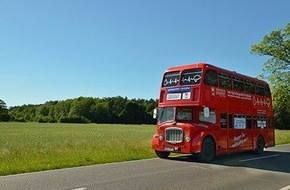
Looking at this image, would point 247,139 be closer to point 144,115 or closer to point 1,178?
point 1,178

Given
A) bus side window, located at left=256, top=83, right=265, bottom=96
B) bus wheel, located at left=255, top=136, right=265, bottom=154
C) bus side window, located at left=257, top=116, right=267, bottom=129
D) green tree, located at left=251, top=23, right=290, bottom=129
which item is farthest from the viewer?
green tree, located at left=251, top=23, right=290, bottom=129

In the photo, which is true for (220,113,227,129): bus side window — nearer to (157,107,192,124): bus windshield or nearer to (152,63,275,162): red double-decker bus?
(152,63,275,162): red double-decker bus

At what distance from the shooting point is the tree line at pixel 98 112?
124 meters

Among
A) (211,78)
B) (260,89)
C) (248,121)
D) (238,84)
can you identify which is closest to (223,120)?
(211,78)

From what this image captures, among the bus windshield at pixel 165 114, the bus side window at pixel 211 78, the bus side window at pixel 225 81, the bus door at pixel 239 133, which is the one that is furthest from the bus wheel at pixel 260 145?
the bus windshield at pixel 165 114

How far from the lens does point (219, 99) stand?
653 inches

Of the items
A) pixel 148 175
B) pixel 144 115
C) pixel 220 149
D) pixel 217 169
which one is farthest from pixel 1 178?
pixel 144 115

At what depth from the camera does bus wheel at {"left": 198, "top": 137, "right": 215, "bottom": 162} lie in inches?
593

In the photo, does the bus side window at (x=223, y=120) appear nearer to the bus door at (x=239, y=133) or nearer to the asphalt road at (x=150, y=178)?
the bus door at (x=239, y=133)

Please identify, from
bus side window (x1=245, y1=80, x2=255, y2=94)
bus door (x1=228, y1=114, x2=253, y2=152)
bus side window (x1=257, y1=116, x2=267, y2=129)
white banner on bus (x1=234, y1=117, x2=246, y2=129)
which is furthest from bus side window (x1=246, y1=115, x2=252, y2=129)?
bus side window (x1=245, y1=80, x2=255, y2=94)

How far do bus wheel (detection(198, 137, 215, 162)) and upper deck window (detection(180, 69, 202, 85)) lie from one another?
2603 millimetres

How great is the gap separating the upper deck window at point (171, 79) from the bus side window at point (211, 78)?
1.40 metres

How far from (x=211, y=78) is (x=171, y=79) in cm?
188

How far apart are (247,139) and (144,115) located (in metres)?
105
